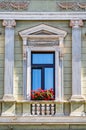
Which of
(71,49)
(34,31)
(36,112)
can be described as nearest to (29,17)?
(34,31)

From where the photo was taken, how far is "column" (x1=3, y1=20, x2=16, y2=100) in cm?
2378

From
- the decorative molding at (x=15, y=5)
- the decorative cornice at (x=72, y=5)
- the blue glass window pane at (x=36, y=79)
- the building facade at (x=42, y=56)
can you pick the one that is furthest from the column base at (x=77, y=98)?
the decorative molding at (x=15, y=5)

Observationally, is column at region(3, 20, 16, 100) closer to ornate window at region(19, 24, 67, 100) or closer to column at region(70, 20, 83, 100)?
ornate window at region(19, 24, 67, 100)

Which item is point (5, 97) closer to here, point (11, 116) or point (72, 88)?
point (11, 116)

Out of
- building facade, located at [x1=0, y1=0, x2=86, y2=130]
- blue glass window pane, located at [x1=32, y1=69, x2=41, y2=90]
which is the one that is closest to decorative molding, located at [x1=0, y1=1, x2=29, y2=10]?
building facade, located at [x1=0, y1=0, x2=86, y2=130]

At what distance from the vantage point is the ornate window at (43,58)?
78.7ft

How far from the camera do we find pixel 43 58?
79.8 ft

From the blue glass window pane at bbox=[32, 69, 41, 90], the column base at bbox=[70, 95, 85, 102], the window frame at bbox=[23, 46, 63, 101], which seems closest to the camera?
the column base at bbox=[70, 95, 85, 102]

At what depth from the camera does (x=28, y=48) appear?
2412 cm

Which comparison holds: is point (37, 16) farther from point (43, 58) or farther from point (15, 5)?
point (43, 58)

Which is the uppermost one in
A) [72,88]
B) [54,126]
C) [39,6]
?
[39,6]

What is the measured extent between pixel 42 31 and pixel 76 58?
176 cm

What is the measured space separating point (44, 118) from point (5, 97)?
1.78m

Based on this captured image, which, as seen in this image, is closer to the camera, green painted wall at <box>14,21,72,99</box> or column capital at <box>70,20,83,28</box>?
green painted wall at <box>14,21,72,99</box>
